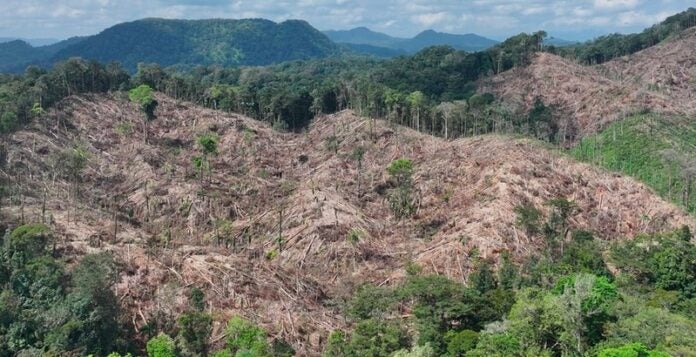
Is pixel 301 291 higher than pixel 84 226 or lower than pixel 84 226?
lower

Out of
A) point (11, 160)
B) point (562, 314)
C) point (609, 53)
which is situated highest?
point (609, 53)

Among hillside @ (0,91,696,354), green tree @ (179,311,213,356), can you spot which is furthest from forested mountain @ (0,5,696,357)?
hillside @ (0,91,696,354)

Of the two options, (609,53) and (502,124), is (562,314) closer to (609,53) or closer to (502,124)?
(502,124)

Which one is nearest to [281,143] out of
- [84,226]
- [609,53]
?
[84,226]

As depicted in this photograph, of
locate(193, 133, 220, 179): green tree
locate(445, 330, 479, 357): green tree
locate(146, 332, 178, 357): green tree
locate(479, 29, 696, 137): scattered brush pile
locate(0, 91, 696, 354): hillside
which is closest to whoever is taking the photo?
locate(445, 330, 479, 357): green tree

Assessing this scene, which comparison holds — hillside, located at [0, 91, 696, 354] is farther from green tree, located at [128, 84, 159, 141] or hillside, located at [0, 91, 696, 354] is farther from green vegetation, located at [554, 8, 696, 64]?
green vegetation, located at [554, 8, 696, 64]

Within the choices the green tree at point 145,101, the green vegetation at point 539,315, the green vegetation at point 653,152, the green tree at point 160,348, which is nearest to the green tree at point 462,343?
the green vegetation at point 539,315
